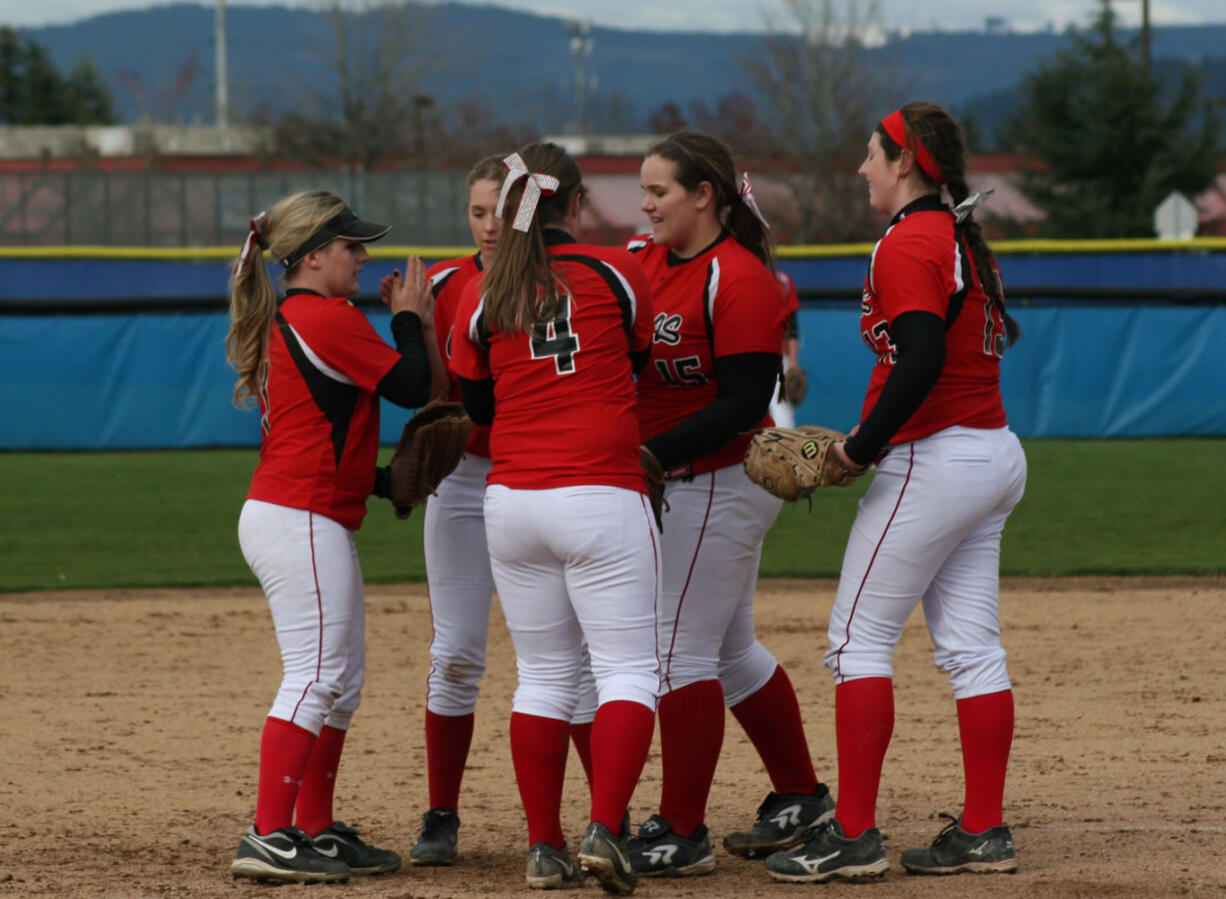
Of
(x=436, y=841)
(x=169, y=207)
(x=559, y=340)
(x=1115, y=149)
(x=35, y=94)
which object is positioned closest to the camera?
(x=559, y=340)

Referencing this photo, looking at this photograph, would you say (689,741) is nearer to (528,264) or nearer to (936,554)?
(936,554)

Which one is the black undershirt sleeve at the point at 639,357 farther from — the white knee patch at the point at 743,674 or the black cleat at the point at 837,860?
the black cleat at the point at 837,860

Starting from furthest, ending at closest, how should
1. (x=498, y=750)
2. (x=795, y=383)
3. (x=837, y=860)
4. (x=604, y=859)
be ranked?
(x=795, y=383)
(x=498, y=750)
(x=837, y=860)
(x=604, y=859)

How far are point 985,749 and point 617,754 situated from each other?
884 millimetres

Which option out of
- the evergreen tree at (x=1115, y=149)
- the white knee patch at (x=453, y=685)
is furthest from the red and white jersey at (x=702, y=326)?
the evergreen tree at (x=1115, y=149)

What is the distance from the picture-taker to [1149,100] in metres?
29.0

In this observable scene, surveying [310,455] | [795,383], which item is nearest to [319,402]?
[310,455]

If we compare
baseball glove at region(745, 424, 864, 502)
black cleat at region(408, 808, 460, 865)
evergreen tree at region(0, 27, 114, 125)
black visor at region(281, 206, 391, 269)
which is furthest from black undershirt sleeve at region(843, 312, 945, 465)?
evergreen tree at region(0, 27, 114, 125)

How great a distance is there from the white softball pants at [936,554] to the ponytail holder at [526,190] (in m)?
0.99

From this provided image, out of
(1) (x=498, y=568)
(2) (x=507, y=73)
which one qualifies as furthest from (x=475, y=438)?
(2) (x=507, y=73)

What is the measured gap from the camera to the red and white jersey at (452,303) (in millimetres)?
3924

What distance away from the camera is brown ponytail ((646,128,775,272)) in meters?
3.70

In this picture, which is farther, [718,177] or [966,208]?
[718,177]

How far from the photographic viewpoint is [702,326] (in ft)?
12.0
